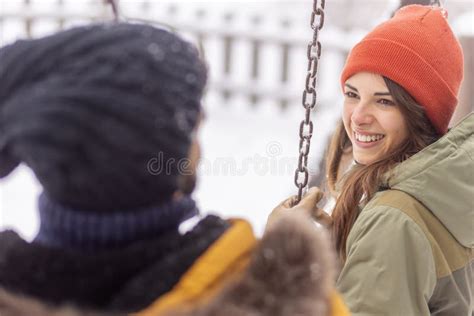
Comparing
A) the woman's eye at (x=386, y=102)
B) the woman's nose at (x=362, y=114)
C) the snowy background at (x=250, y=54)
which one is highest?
the woman's eye at (x=386, y=102)

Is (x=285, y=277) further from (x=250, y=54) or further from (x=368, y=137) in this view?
(x=250, y=54)

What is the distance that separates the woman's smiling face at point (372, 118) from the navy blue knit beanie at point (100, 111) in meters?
0.81

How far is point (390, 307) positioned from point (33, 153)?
81 cm

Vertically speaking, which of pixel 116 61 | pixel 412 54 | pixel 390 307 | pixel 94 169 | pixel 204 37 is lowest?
pixel 204 37

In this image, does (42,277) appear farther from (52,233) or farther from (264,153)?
(264,153)

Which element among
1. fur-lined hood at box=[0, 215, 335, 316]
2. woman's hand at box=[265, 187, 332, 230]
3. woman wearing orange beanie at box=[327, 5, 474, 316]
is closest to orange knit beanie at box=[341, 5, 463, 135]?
woman wearing orange beanie at box=[327, 5, 474, 316]

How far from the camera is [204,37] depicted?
18.5 feet

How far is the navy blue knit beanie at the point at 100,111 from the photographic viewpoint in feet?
2.52

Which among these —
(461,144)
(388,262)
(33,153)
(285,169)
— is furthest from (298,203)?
(285,169)

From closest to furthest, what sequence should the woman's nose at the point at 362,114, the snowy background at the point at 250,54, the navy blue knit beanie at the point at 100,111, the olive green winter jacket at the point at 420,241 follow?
the navy blue knit beanie at the point at 100,111 < the olive green winter jacket at the point at 420,241 < the woman's nose at the point at 362,114 < the snowy background at the point at 250,54

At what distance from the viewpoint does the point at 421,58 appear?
1503 millimetres

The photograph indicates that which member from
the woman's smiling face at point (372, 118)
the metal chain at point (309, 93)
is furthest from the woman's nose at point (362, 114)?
the metal chain at point (309, 93)

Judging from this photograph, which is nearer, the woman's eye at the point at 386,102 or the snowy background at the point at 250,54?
the woman's eye at the point at 386,102

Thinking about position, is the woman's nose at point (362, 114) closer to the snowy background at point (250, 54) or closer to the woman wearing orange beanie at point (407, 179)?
the woman wearing orange beanie at point (407, 179)
